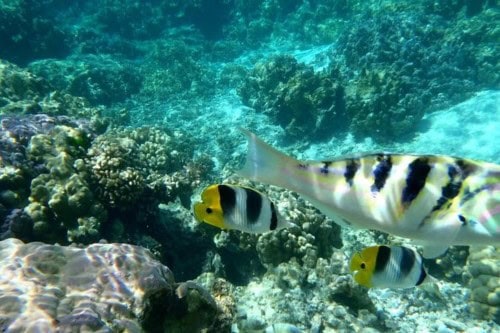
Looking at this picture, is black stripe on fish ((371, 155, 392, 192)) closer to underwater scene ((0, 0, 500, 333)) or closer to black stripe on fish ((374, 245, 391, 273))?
underwater scene ((0, 0, 500, 333))

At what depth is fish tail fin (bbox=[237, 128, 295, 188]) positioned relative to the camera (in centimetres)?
168

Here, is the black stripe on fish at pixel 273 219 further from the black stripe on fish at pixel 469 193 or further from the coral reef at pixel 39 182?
the coral reef at pixel 39 182

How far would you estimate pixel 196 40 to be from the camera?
24281 mm

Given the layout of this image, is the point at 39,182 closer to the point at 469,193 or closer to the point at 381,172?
the point at 381,172

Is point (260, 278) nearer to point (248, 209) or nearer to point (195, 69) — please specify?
point (248, 209)

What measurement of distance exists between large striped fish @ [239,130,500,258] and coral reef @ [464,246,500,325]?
448cm

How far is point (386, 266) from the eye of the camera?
9.64ft

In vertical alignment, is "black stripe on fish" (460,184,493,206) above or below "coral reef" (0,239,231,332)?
above

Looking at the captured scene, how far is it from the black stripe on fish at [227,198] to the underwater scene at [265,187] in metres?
0.01

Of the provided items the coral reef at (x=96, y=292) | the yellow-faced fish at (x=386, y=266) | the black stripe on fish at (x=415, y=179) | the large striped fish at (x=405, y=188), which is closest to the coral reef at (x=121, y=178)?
the coral reef at (x=96, y=292)

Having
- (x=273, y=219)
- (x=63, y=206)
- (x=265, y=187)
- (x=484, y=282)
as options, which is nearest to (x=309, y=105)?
(x=265, y=187)

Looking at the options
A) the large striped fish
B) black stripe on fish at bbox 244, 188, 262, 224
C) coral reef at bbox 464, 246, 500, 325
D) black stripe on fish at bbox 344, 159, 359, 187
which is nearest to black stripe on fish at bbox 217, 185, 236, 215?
black stripe on fish at bbox 244, 188, 262, 224

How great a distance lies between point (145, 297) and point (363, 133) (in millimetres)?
9522

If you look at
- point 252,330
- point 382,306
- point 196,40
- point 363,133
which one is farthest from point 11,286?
point 196,40
